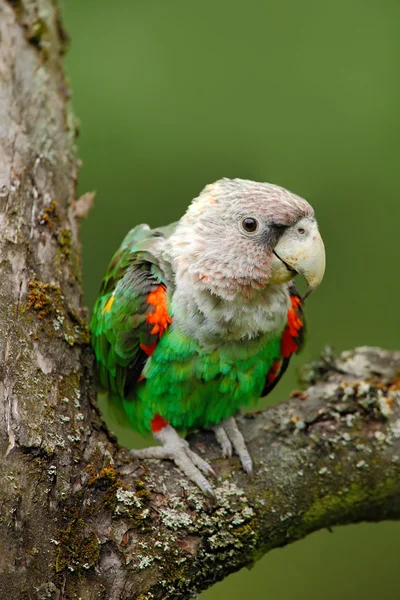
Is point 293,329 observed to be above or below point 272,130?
below

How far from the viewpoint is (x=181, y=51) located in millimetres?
5660

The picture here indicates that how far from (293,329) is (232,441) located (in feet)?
2.26

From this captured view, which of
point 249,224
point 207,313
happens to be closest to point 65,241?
point 207,313

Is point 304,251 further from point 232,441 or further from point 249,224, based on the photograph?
point 232,441

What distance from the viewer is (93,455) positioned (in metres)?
2.71

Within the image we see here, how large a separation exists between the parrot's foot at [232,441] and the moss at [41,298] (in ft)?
3.56

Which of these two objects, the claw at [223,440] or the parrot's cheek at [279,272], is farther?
the claw at [223,440]

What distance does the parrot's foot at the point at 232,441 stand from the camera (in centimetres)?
304

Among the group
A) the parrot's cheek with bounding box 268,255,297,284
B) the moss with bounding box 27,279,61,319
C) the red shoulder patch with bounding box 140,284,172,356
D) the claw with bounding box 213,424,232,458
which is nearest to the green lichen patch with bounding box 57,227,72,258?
the moss with bounding box 27,279,61,319

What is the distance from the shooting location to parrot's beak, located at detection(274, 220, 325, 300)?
285 centimetres

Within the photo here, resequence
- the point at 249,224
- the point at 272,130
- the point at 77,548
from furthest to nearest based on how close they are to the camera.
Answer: the point at 272,130, the point at 249,224, the point at 77,548

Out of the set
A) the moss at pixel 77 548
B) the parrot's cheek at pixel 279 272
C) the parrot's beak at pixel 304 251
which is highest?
the parrot's beak at pixel 304 251

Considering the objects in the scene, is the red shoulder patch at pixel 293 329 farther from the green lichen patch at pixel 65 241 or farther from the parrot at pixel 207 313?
the green lichen patch at pixel 65 241

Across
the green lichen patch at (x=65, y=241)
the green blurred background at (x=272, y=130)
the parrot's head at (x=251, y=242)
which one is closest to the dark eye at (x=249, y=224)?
the parrot's head at (x=251, y=242)
